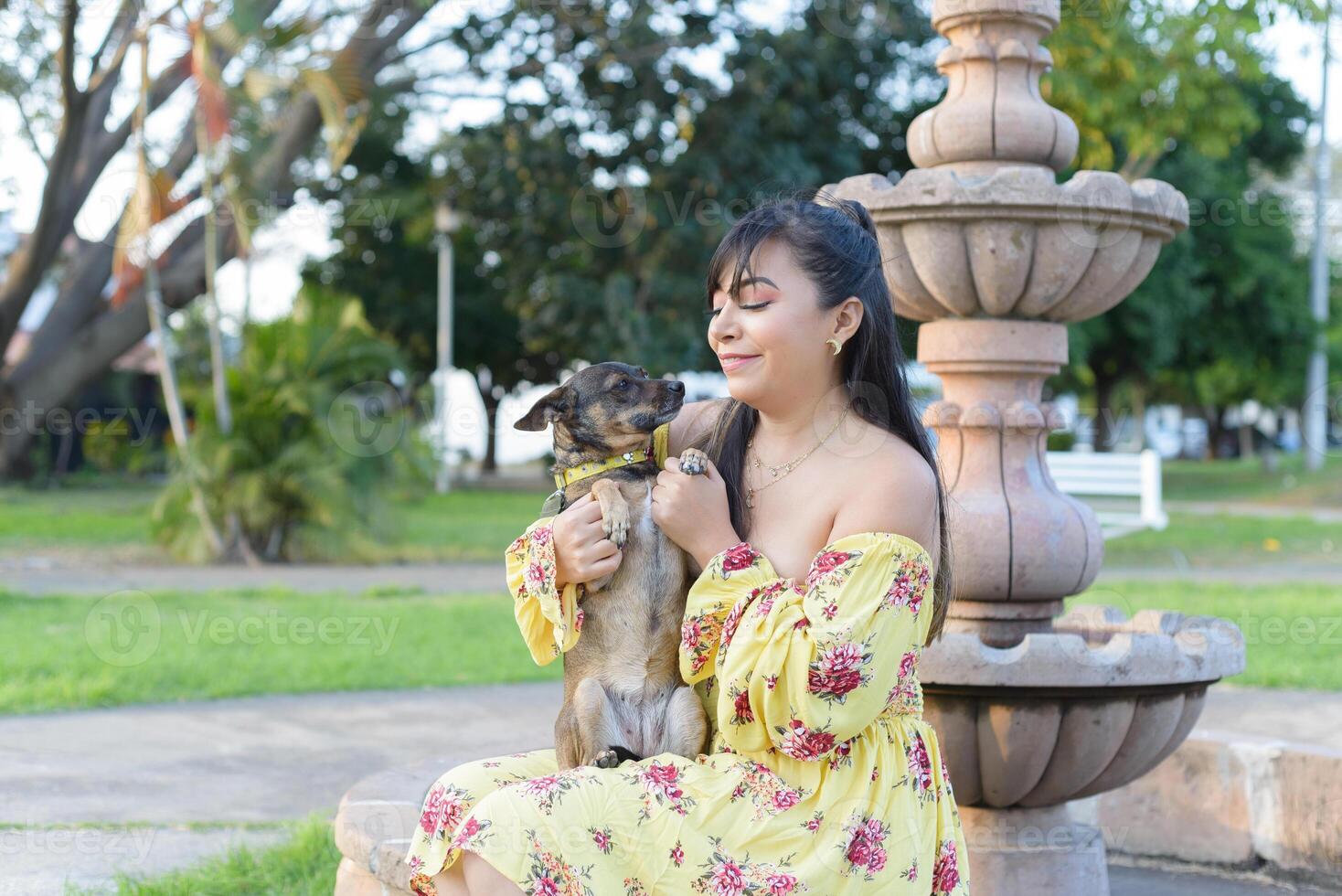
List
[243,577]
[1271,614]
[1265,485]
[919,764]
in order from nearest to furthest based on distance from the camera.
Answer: [919,764], [1271,614], [243,577], [1265,485]

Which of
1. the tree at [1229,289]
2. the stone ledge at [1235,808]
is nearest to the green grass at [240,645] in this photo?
the stone ledge at [1235,808]

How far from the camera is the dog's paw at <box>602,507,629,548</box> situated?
2.91 meters

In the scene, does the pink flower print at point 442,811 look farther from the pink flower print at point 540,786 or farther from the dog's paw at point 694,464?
the dog's paw at point 694,464

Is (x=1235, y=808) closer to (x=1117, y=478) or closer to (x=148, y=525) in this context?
(x=1117, y=478)

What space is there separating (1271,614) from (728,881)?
886 centimetres

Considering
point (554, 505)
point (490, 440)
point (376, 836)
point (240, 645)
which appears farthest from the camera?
point (490, 440)

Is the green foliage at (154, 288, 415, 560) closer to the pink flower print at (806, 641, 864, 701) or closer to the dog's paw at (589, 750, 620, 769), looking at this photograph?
the dog's paw at (589, 750, 620, 769)

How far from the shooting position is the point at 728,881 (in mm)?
2523

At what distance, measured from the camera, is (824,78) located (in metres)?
21.1

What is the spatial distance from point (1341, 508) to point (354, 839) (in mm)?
23097

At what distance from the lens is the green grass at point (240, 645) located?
25.5 feet

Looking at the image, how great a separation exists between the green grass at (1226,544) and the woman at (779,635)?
12.4 meters

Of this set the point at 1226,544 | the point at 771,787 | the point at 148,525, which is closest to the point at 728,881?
the point at 771,787

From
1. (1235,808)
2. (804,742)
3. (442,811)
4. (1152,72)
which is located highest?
(1152,72)
